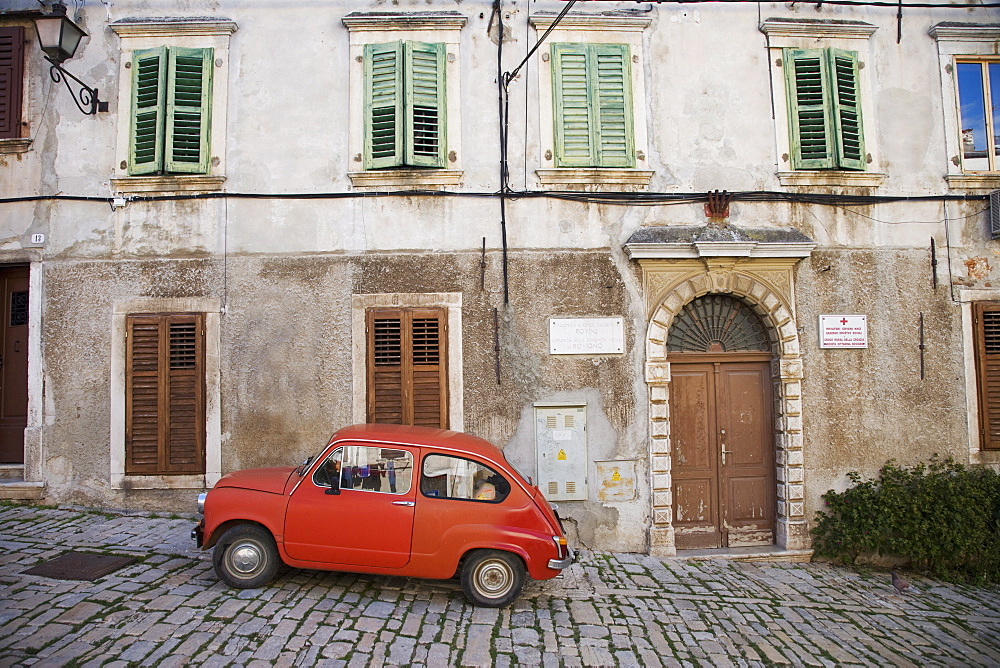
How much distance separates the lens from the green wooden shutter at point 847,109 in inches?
308

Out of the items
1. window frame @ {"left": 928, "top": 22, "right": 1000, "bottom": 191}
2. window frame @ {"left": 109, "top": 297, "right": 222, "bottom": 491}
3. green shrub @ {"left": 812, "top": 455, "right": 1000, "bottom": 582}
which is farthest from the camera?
window frame @ {"left": 928, "top": 22, "right": 1000, "bottom": 191}

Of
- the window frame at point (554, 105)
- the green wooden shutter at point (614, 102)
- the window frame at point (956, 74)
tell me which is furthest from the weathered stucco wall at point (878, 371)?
the green wooden shutter at point (614, 102)

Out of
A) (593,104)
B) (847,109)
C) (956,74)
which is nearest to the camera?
(593,104)

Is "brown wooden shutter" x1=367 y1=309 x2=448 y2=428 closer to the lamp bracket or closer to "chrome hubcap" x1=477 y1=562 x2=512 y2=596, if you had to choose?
"chrome hubcap" x1=477 y1=562 x2=512 y2=596

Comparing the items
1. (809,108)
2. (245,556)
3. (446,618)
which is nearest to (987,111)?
(809,108)

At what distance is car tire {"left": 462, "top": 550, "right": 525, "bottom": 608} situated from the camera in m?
5.23

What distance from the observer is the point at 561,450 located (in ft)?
23.9

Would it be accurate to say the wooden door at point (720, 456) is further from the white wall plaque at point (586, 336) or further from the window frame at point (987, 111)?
the window frame at point (987, 111)

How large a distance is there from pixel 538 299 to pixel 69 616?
17.8ft

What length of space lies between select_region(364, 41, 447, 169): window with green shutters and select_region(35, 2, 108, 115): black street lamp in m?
3.40

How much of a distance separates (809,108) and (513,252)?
4334 millimetres

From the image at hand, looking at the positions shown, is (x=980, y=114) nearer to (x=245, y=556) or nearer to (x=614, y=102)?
(x=614, y=102)

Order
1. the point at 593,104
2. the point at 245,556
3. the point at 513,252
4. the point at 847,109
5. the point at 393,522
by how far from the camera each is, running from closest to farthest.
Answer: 1. the point at 393,522
2. the point at 245,556
3. the point at 513,252
4. the point at 593,104
5. the point at 847,109

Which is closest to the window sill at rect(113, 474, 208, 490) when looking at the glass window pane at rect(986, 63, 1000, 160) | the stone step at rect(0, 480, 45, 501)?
the stone step at rect(0, 480, 45, 501)
